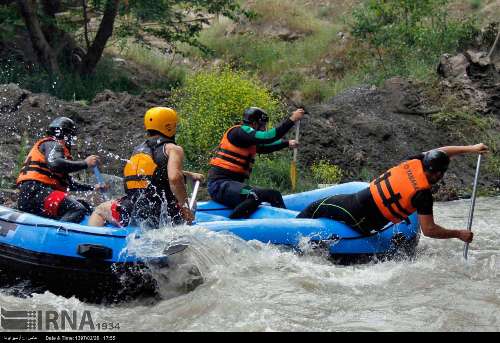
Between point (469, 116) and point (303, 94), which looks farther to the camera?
point (303, 94)

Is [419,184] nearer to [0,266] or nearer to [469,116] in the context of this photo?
[0,266]

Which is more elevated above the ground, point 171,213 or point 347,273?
point 171,213

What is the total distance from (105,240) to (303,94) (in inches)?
488

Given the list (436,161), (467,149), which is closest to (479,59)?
(467,149)

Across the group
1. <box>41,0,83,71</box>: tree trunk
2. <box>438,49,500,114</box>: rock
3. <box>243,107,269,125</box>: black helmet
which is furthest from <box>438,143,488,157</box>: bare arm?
<box>41,0,83,71</box>: tree trunk

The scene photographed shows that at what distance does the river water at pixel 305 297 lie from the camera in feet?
20.1

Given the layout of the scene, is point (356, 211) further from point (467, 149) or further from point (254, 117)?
point (254, 117)

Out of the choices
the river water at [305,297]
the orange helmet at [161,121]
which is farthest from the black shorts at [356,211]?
the orange helmet at [161,121]

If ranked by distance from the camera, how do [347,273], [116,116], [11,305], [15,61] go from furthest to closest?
[15,61] < [116,116] < [347,273] < [11,305]

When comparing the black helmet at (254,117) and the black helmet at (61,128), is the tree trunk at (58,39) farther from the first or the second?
the black helmet at (61,128)

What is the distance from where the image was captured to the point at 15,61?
16.0m

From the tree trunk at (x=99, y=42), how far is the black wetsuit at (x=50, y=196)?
958cm

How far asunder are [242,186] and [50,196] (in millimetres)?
1939
